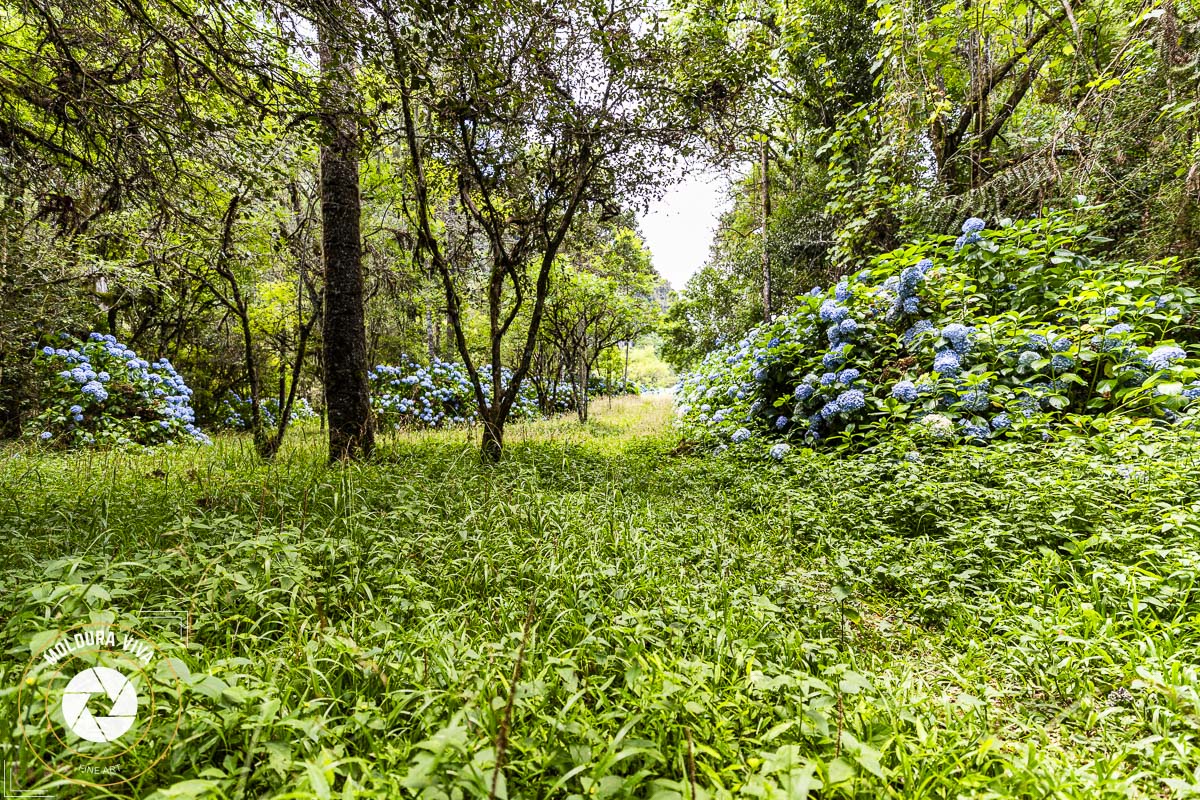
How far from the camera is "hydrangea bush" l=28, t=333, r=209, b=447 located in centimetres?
630

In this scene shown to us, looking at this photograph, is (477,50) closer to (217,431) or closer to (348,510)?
(348,510)

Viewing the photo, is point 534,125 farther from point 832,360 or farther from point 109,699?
point 109,699

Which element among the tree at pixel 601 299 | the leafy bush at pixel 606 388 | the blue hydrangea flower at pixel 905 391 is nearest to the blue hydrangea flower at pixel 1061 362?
the blue hydrangea flower at pixel 905 391

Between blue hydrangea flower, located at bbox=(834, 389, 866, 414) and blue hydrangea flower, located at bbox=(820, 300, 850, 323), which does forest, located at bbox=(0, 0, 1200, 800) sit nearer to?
blue hydrangea flower, located at bbox=(834, 389, 866, 414)

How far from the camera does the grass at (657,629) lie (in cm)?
110

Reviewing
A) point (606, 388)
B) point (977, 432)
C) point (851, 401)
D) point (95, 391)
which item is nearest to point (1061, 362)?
point (977, 432)

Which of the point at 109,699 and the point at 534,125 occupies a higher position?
the point at 534,125

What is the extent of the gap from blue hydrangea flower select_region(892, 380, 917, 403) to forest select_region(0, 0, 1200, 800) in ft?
0.14

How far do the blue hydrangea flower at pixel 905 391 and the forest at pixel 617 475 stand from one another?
4 centimetres

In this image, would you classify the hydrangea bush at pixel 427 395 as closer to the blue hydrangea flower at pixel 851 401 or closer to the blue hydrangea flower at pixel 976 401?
the blue hydrangea flower at pixel 851 401

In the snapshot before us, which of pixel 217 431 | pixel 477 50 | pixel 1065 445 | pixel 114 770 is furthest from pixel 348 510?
pixel 217 431

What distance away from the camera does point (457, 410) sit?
38.1ft

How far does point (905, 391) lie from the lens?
3.80 m

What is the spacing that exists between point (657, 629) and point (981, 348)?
395cm
